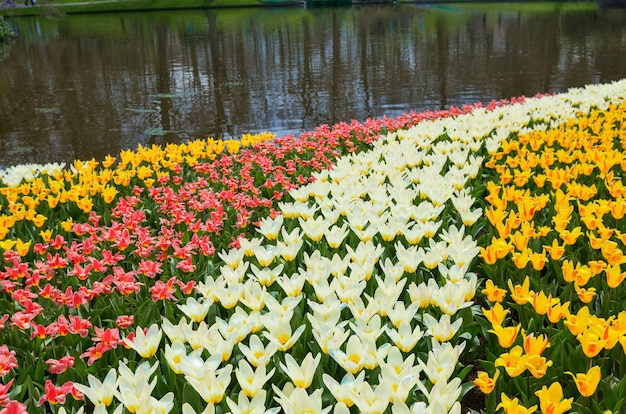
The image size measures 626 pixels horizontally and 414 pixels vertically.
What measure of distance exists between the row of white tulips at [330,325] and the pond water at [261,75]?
8251 millimetres

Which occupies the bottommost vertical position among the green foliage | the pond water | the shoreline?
the pond water

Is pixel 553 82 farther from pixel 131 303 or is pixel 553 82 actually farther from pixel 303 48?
pixel 131 303

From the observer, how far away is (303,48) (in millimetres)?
26312

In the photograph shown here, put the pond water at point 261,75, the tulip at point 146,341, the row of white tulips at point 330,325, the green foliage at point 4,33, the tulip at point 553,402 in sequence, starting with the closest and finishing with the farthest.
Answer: the tulip at point 553,402, the row of white tulips at point 330,325, the tulip at point 146,341, the pond water at point 261,75, the green foliage at point 4,33

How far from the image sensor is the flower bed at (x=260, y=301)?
182 cm

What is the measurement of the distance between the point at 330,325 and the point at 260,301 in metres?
0.36

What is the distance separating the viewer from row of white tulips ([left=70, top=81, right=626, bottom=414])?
174 centimetres

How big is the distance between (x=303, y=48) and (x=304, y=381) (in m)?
25.8

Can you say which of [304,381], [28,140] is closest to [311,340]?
[304,381]

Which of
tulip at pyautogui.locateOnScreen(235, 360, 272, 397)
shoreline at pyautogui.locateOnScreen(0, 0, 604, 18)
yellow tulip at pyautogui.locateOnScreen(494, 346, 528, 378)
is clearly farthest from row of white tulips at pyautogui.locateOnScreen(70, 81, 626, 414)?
shoreline at pyautogui.locateOnScreen(0, 0, 604, 18)

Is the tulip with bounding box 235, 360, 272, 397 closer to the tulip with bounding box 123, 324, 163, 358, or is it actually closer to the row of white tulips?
the row of white tulips

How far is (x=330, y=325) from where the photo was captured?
2.08 m

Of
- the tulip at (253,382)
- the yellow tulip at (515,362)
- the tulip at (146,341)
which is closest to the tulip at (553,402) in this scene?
the yellow tulip at (515,362)

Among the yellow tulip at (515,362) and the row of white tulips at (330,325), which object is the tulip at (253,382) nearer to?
the row of white tulips at (330,325)
